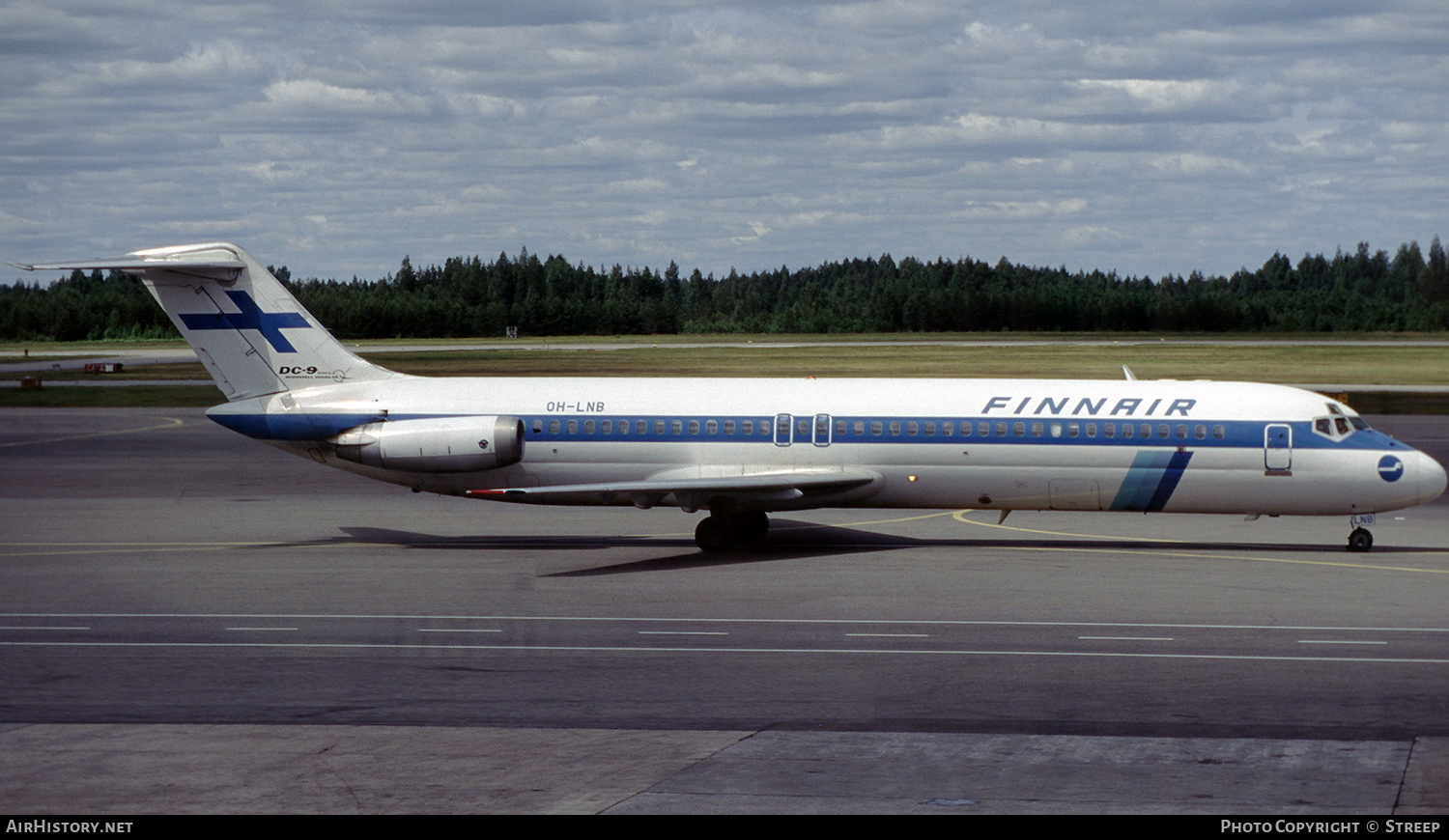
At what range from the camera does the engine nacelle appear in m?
30.1

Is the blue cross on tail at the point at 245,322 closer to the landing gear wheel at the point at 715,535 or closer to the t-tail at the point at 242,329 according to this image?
the t-tail at the point at 242,329

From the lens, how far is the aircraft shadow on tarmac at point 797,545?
95.9 feet

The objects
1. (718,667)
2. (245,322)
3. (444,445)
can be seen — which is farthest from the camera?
(245,322)

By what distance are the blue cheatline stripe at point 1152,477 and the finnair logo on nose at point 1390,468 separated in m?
3.67

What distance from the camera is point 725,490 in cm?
2870

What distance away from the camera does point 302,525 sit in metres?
33.8

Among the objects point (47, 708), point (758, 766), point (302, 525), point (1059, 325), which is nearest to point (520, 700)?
point (758, 766)

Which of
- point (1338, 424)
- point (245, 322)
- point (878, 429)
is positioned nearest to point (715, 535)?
point (878, 429)

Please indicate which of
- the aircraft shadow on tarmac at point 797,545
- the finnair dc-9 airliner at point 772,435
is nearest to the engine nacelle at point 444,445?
the finnair dc-9 airliner at point 772,435

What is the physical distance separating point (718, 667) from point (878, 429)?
38.9ft

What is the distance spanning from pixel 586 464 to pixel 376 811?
1807 cm

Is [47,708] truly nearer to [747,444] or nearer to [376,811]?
[376,811]

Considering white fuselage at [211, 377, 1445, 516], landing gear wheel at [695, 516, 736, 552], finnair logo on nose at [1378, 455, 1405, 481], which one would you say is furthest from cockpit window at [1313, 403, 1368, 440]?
landing gear wheel at [695, 516, 736, 552]

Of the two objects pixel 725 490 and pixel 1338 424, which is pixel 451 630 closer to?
pixel 725 490
